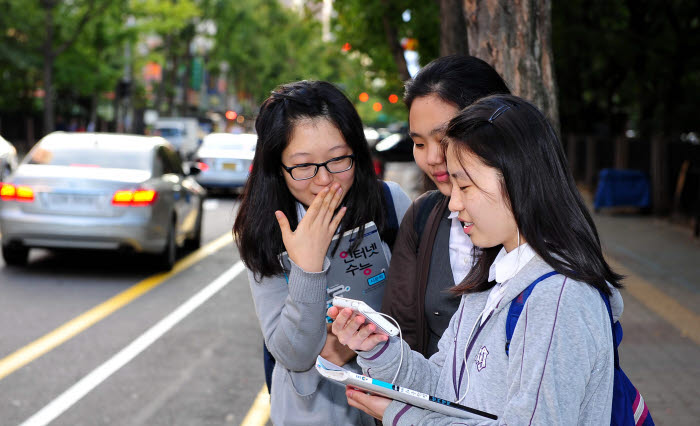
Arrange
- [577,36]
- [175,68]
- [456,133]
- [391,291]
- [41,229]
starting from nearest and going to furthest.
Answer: [456,133] < [391,291] < [41,229] < [577,36] < [175,68]

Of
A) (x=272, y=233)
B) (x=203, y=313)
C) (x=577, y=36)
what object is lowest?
(x=203, y=313)

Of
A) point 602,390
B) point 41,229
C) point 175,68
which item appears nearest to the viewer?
point 602,390

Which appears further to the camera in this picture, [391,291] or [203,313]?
[203,313]

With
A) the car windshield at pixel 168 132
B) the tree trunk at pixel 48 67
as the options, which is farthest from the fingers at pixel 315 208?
the car windshield at pixel 168 132

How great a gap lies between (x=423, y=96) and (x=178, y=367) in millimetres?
4116

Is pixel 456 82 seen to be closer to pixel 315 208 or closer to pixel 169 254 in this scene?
pixel 315 208

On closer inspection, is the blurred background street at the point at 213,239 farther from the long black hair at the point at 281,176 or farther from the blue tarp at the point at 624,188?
the long black hair at the point at 281,176

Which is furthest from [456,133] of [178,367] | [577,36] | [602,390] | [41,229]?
[577,36]

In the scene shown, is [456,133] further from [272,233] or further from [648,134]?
[648,134]

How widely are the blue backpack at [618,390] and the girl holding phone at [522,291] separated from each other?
0.02 metres

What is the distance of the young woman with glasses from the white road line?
2913mm

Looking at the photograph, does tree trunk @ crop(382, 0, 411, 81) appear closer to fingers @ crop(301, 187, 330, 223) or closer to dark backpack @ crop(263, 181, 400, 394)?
dark backpack @ crop(263, 181, 400, 394)

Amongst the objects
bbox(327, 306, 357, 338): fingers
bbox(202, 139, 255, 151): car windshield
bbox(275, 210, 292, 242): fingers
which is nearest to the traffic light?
bbox(202, 139, 255, 151): car windshield

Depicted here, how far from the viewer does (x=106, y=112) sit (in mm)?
59844
